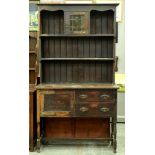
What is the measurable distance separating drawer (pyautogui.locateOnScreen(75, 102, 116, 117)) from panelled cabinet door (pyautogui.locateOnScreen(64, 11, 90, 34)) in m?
1.05

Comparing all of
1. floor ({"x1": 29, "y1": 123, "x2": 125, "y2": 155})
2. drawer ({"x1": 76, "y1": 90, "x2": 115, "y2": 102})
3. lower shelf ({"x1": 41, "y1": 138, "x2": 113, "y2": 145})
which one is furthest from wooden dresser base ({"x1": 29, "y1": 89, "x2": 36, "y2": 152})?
drawer ({"x1": 76, "y1": 90, "x2": 115, "y2": 102})

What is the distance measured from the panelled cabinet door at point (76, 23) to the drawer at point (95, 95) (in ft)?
2.87

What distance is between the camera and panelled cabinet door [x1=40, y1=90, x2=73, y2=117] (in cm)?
366

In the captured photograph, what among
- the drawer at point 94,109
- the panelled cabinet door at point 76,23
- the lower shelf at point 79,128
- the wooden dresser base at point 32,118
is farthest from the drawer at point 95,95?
the panelled cabinet door at point 76,23

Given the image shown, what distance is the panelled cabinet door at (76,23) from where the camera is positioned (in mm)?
3893

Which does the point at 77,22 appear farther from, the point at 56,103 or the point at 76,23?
the point at 56,103

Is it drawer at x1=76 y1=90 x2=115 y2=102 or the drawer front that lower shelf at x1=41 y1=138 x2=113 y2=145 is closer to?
drawer at x1=76 y1=90 x2=115 y2=102

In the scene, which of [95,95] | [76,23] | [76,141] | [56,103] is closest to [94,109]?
[95,95]

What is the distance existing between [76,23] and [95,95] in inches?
42.4

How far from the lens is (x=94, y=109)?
144 inches

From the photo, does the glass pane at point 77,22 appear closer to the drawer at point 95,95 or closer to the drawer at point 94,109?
the drawer at point 95,95
